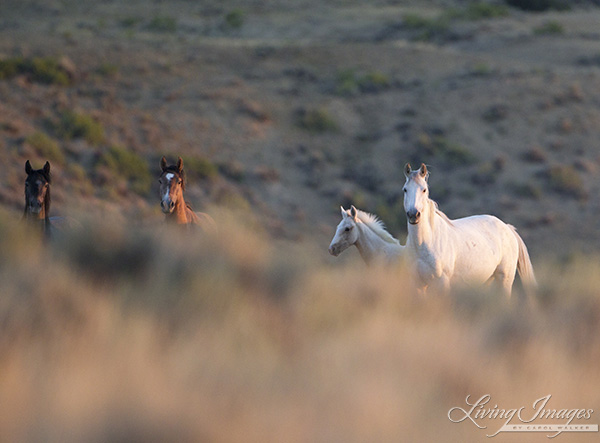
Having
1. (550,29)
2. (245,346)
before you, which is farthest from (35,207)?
(550,29)

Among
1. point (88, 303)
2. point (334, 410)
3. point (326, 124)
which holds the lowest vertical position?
point (334, 410)

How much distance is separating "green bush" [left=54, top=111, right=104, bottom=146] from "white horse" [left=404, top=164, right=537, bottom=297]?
2435cm

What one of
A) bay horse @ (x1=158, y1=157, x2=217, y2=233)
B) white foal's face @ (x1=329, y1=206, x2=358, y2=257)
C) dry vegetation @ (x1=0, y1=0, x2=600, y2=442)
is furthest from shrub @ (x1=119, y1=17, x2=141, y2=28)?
white foal's face @ (x1=329, y1=206, x2=358, y2=257)

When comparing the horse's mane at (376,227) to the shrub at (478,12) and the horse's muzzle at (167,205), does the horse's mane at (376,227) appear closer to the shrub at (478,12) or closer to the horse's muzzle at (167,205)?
the horse's muzzle at (167,205)

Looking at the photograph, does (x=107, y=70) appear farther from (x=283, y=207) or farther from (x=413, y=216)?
(x=413, y=216)

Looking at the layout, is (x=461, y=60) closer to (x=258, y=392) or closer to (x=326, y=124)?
(x=326, y=124)

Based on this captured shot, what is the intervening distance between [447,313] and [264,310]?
1793mm

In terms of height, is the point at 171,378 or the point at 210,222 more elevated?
the point at 210,222

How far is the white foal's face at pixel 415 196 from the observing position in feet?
27.8

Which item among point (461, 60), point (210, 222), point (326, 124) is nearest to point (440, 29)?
point (461, 60)

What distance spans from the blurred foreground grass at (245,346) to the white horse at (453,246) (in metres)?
0.36

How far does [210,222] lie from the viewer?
11.6m

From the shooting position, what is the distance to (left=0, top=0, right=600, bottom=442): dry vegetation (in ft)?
16.9

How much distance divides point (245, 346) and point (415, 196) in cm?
305
